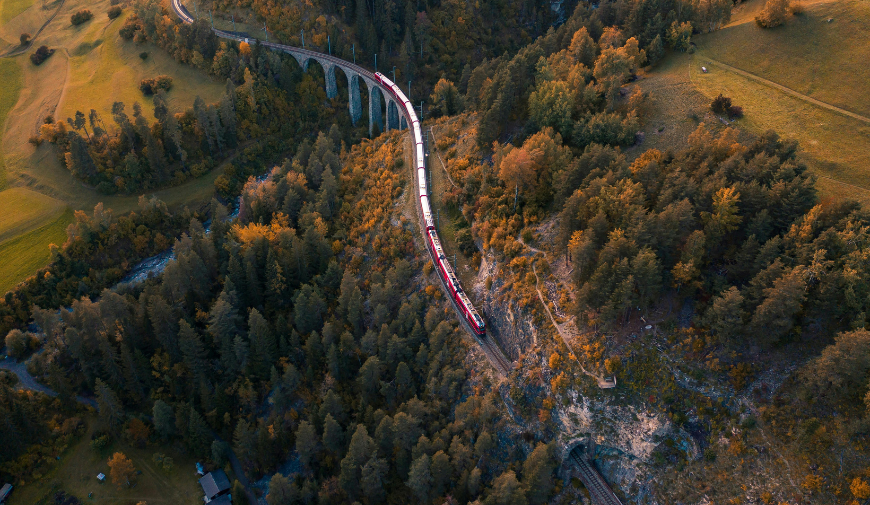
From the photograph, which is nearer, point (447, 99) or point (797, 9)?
point (797, 9)

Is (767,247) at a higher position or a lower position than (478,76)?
lower

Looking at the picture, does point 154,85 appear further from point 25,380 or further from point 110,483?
point 110,483

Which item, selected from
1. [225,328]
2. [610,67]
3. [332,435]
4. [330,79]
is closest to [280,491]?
[332,435]

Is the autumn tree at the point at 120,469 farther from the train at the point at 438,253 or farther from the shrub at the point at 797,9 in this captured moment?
the shrub at the point at 797,9

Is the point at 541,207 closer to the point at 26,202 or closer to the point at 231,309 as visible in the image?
the point at 231,309

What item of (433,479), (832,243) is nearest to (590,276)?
(832,243)

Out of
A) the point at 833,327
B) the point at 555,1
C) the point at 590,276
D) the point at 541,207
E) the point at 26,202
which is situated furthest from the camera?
the point at 555,1
